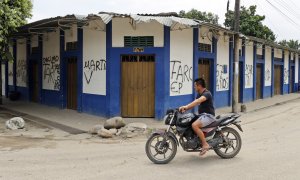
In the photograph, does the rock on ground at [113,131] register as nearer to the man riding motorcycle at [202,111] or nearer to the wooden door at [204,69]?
the man riding motorcycle at [202,111]

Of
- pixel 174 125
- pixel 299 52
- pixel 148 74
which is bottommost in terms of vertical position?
pixel 174 125

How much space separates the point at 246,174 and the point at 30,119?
33.1 ft

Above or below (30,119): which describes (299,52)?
→ above

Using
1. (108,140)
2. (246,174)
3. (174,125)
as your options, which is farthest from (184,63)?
(246,174)

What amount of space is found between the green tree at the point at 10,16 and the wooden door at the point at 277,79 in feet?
62.9

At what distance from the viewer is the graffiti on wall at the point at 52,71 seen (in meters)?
17.5

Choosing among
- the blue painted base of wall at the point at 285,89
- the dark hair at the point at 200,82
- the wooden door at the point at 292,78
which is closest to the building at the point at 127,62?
the dark hair at the point at 200,82

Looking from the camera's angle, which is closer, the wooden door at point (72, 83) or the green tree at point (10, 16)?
the green tree at point (10, 16)

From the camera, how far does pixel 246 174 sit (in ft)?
21.4

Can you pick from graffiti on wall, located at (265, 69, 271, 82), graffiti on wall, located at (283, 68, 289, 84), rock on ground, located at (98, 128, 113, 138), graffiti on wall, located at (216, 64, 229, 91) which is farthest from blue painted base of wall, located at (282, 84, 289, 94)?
rock on ground, located at (98, 128, 113, 138)

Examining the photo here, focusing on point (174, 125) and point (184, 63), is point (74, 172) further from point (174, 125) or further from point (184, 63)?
point (184, 63)

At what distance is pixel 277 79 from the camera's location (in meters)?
29.5

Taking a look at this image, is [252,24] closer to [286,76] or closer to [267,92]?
[286,76]

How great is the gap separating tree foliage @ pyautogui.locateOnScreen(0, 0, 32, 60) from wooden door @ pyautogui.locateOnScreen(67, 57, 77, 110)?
2.49 metres
